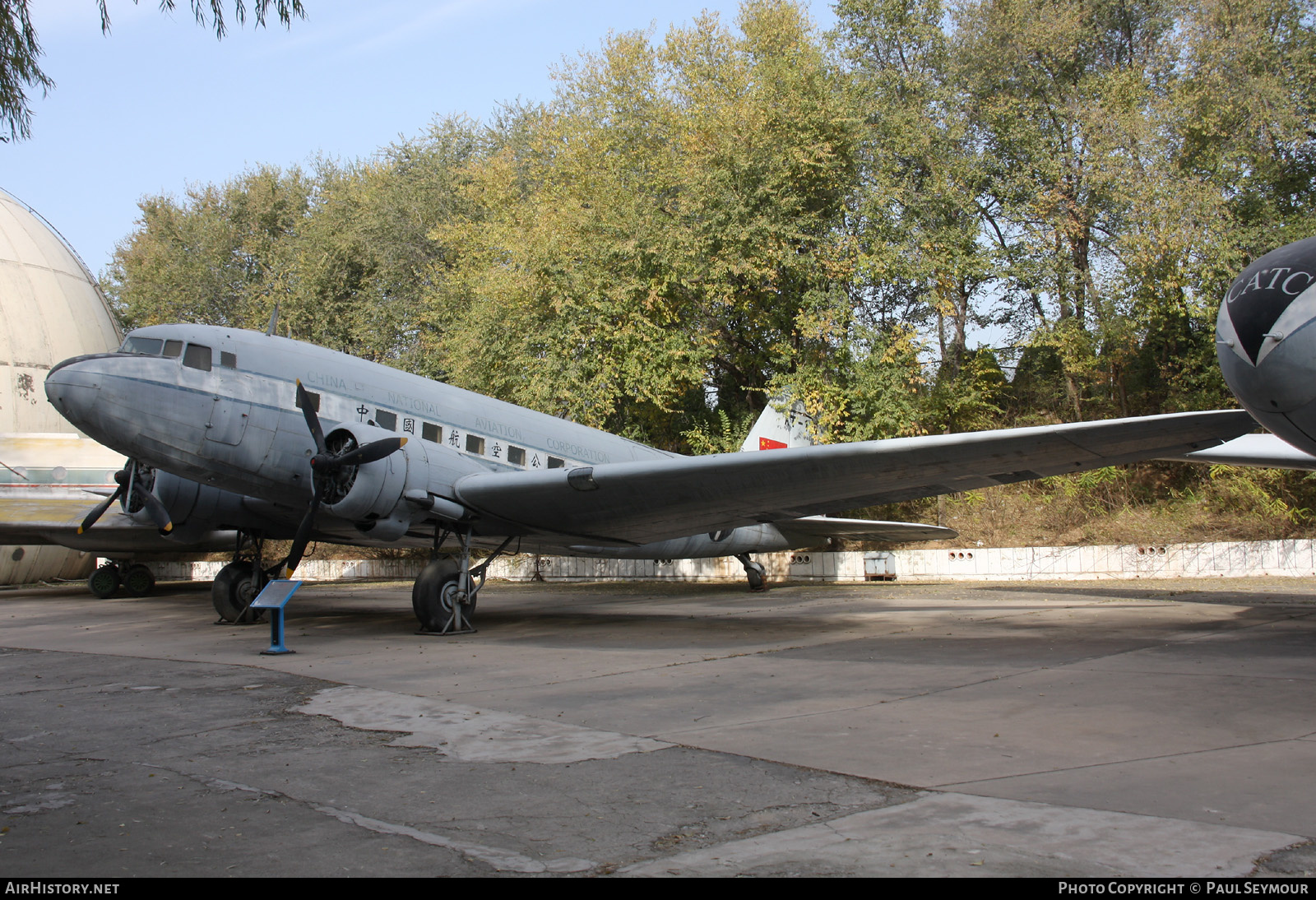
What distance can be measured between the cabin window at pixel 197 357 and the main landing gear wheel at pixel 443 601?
4046 millimetres

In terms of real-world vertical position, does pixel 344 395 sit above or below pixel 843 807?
above

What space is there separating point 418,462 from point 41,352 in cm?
2954

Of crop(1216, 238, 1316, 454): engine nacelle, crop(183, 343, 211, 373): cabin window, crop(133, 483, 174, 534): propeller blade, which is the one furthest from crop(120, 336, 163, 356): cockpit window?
crop(1216, 238, 1316, 454): engine nacelle

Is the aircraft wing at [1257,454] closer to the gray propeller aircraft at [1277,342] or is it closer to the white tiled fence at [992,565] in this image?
the gray propeller aircraft at [1277,342]

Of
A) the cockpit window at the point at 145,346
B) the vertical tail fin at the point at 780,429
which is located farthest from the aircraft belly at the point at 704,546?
the cockpit window at the point at 145,346

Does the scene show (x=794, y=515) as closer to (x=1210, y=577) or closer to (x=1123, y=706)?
(x=1123, y=706)

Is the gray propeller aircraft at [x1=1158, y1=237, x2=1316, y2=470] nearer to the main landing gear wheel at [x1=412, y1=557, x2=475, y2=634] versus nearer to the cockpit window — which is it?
the main landing gear wheel at [x1=412, y1=557, x2=475, y2=634]

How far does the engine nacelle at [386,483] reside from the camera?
461 inches

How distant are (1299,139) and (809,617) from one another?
16946 millimetres

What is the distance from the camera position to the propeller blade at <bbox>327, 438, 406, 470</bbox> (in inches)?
456

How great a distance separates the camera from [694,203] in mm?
24719

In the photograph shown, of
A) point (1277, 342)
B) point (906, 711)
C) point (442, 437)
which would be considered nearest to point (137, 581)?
point (442, 437)

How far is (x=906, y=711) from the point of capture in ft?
21.2

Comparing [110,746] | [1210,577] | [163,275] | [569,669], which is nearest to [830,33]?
[1210,577]
